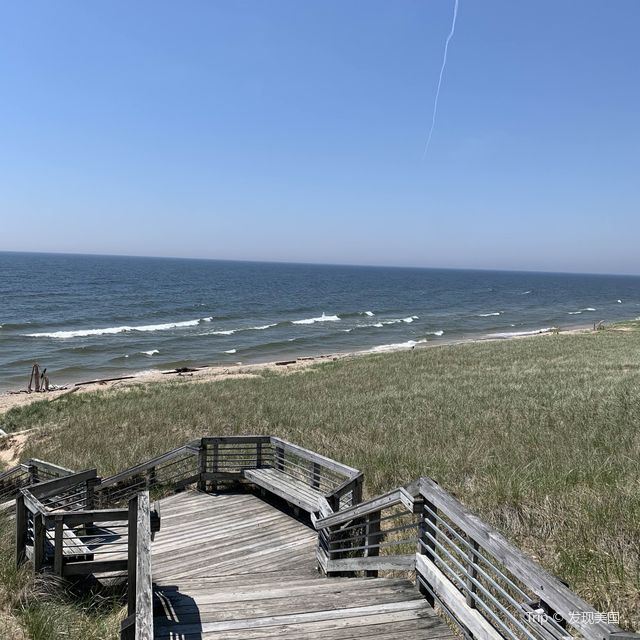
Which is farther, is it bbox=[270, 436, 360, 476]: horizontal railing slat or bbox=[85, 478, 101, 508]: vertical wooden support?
bbox=[85, 478, 101, 508]: vertical wooden support

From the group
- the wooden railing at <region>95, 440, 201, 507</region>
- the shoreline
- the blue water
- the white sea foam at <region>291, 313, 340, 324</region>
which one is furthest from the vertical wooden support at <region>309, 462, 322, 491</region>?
the white sea foam at <region>291, 313, 340, 324</region>

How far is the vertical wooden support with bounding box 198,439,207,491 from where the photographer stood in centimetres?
962

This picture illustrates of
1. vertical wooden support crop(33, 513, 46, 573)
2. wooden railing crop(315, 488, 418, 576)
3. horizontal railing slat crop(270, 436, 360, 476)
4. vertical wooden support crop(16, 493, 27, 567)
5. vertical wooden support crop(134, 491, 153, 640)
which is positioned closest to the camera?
vertical wooden support crop(134, 491, 153, 640)

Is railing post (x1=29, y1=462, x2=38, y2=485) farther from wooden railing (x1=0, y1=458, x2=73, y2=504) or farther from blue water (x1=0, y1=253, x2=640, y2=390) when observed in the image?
blue water (x1=0, y1=253, x2=640, y2=390)

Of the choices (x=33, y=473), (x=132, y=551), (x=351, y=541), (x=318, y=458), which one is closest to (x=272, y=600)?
(x=132, y=551)

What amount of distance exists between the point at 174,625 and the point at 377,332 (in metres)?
51.1

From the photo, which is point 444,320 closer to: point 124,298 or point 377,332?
point 377,332

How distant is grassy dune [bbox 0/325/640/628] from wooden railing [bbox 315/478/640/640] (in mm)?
940

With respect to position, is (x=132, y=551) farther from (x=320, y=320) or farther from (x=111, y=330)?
(x=320, y=320)

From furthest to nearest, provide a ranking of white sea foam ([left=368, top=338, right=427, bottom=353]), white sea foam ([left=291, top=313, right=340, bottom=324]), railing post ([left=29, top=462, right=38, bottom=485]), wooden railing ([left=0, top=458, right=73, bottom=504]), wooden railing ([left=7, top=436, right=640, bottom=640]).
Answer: white sea foam ([left=291, top=313, right=340, bottom=324])
white sea foam ([left=368, top=338, right=427, bottom=353])
railing post ([left=29, top=462, right=38, bottom=485])
wooden railing ([left=0, top=458, right=73, bottom=504])
wooden railing ([left=7, top=436, right=640, bottom=640])

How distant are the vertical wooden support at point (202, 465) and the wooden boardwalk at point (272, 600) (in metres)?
2.50

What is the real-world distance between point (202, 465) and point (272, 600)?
5446 millimetres

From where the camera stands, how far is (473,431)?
11.6 meters

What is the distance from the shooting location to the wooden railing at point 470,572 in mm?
2979
